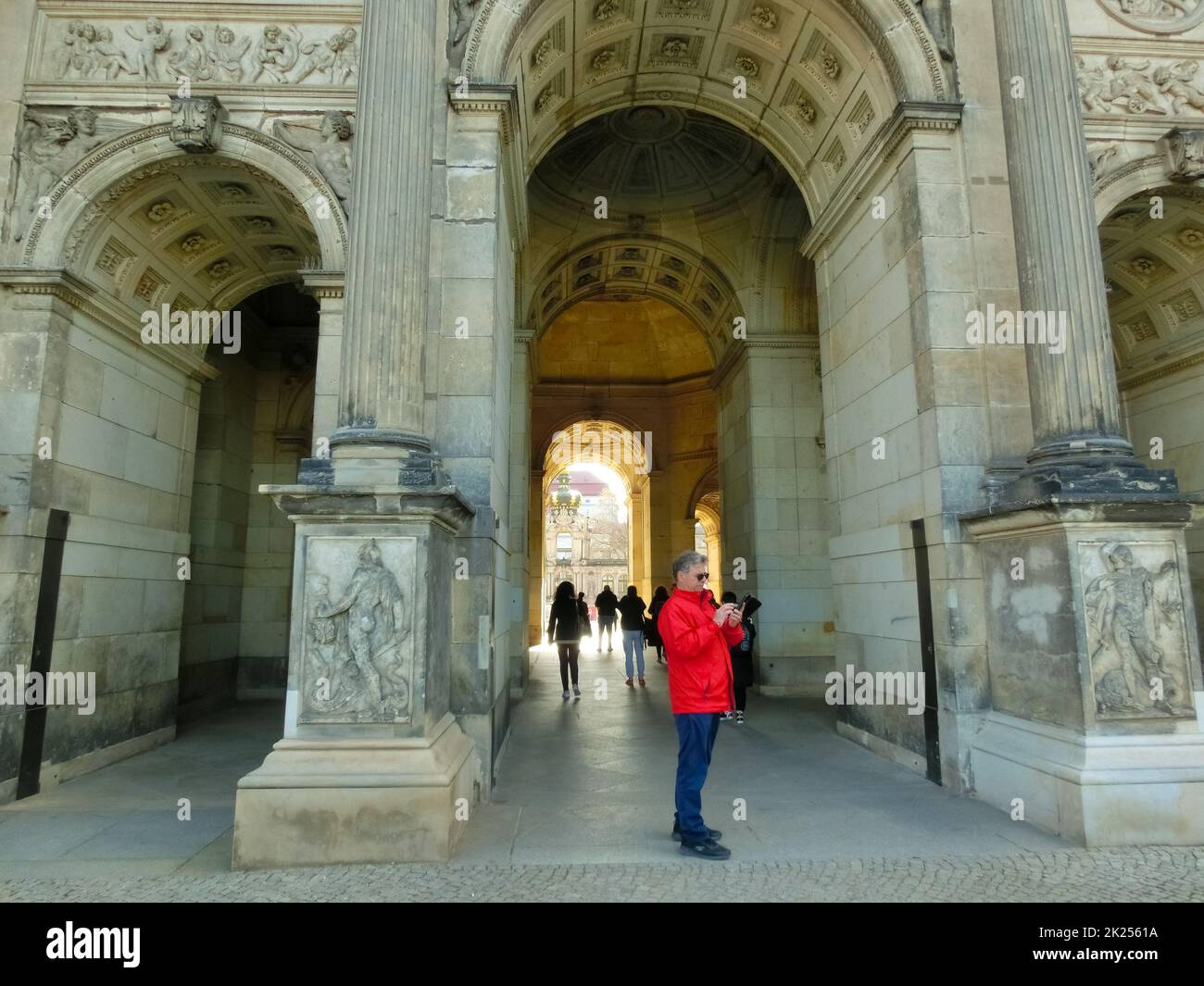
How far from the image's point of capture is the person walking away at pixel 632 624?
1299 cm

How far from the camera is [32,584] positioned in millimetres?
6918

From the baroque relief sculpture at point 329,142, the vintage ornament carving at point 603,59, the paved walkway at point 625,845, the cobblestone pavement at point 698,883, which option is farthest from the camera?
the vintage ornament carving at point 603,59

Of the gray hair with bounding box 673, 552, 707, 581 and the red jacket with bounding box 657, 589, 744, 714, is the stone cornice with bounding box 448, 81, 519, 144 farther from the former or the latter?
the red jacket with bounding box 657, 589, 744, 714

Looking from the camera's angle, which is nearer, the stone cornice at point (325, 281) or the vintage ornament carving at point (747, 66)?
the stone cornice at point (325, 281)

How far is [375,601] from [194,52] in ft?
21.3

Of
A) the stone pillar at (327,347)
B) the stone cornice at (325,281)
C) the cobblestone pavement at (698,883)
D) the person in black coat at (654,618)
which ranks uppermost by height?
the stone cornice at (325,281)

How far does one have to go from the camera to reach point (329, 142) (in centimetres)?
753

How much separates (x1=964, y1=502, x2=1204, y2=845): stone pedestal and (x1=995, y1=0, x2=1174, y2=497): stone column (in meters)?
0.39

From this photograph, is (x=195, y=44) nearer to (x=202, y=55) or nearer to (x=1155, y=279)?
(x=202, y=55)

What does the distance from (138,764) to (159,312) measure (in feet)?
17.1

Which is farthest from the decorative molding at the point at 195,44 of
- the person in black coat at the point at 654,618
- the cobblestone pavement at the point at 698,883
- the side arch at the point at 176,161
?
the person in black coat at the point at 654,618

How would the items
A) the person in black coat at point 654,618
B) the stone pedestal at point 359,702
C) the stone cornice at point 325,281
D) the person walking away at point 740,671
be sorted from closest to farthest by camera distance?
the stone pedestal at point 359,702 → the stone cornice at point 325,281 → the person walking away at point 740,671 → the person in black coat at point 654,618

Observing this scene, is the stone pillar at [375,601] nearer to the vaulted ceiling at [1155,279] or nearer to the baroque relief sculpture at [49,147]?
the baroque relief sculpture at [49,147]

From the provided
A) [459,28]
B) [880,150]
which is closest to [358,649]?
[459,28]
